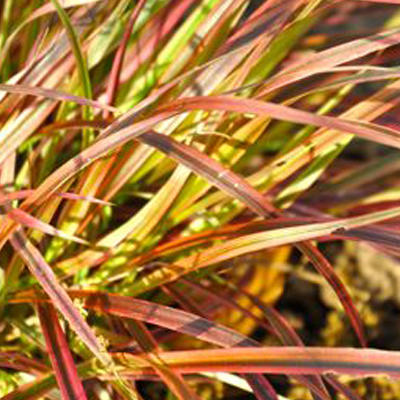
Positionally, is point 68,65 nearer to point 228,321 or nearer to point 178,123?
point 178,123

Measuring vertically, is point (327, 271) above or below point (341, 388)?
above

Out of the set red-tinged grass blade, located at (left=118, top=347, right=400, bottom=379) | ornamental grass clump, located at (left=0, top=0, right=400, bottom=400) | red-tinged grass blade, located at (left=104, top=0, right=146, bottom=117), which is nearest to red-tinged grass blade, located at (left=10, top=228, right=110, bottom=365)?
ornamental grass clump, located at (left=0, top=0, right=400, bottom=400)

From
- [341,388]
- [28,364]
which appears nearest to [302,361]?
[341,388]

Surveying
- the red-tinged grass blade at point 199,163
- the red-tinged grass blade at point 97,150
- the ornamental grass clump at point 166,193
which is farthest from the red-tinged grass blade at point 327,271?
the red-tinged grass blade at point 97,150

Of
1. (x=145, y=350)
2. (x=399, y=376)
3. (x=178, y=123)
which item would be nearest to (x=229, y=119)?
(x=178, y=123)

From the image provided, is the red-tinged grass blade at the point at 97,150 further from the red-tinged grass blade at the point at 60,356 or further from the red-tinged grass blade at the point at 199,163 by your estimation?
the red-tinged grass blade at the point at 60,356

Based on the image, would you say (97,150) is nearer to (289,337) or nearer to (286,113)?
(286,113)

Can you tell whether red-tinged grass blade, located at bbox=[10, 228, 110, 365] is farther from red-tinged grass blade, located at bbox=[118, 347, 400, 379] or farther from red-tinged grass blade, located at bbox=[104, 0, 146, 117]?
red-tinged grass blade, located at bbox=[104, 0, 146, 117]
